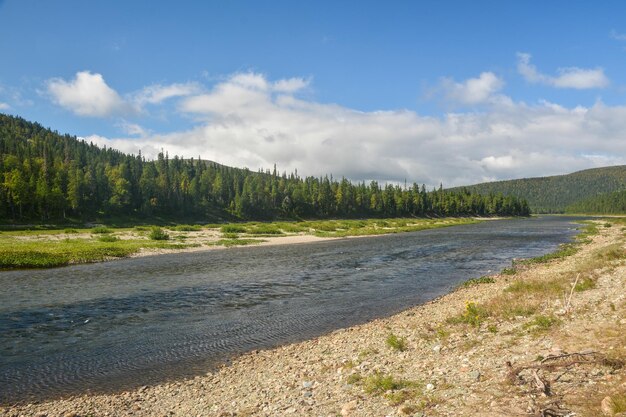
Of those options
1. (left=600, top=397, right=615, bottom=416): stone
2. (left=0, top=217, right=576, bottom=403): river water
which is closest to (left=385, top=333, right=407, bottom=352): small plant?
(left=0, top=217, right=576, bottom=403): river water

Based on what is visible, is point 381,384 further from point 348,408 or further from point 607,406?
point 607,406

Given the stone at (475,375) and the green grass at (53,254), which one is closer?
the stone at (475,375)

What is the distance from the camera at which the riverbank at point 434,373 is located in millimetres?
9031

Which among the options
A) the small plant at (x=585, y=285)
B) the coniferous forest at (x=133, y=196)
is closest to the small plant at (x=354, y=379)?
the small plant at (x=585, y=285)

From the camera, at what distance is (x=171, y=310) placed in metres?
24.2

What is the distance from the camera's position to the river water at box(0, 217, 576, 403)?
15266 millimetres

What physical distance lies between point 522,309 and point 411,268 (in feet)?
78.0

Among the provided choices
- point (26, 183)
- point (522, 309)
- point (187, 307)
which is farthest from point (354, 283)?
point (26, 183)

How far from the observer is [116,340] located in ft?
60.6

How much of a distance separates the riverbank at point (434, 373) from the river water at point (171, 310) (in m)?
2.03

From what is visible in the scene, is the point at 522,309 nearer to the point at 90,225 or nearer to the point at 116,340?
the point at 116,340

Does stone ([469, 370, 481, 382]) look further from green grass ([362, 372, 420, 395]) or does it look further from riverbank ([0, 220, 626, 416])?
green grass ([362, 372, 420, 395])

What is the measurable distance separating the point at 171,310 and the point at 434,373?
58.9 ft

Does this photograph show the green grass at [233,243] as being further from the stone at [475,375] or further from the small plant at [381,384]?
the stone at [475,375]
